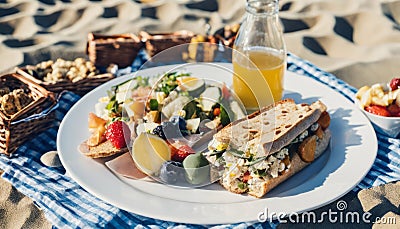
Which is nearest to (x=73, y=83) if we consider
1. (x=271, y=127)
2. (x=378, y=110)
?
(x=271, y=127)

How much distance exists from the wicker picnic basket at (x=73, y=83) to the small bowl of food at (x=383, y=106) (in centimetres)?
119

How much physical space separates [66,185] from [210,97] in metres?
0.67

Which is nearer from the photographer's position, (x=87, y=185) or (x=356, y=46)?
(x=87, y=185)

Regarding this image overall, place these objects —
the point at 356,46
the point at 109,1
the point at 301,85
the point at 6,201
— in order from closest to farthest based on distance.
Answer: the point at 6,201
the point at 301,85
the point at 356,46
the point at 109,1

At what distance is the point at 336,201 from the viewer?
199 cm

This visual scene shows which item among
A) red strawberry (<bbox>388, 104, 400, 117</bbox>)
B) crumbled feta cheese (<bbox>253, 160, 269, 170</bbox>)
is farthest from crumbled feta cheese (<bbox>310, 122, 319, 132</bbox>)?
red strawberry (<bbox>388, 104, 400, 117</bbox>)

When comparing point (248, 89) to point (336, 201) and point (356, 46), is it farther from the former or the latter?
point (356, 46)

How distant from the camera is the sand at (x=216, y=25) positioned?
3393 mm

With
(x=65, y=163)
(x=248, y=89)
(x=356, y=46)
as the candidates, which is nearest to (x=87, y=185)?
(x=65, y=163)

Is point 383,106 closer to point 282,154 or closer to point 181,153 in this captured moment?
point 282,154

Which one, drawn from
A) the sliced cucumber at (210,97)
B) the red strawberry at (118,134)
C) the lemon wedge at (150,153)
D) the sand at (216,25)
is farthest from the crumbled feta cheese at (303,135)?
the sand at (216,25)

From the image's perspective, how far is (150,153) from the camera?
1.96 metres

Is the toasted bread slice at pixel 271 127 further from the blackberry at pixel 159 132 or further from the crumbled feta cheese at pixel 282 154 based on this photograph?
the blackberry at pixel 159 132

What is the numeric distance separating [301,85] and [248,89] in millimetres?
333
